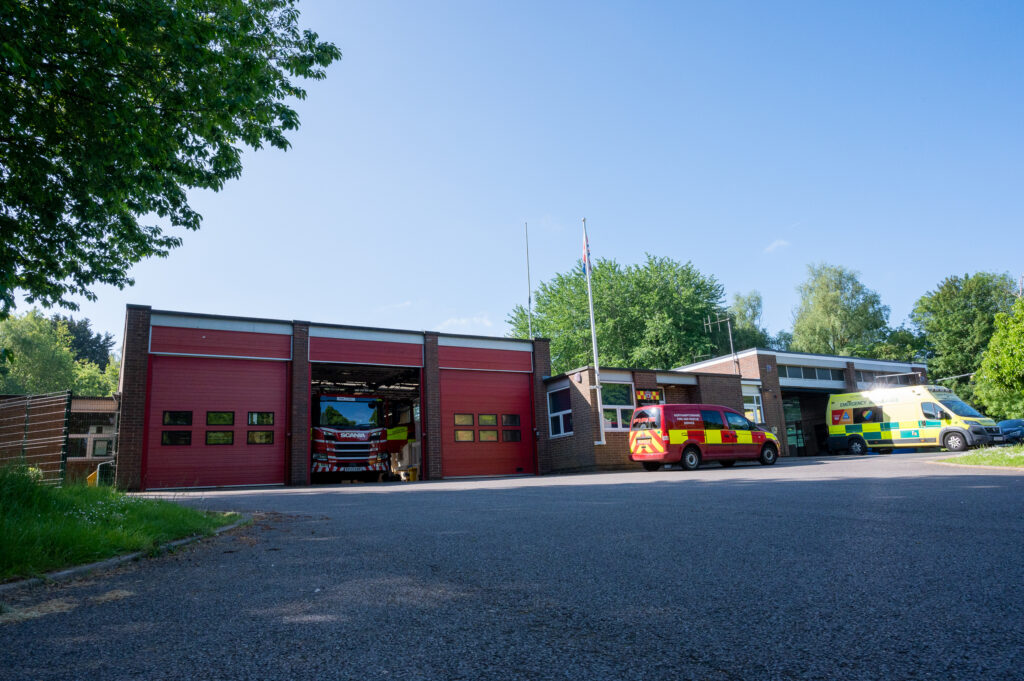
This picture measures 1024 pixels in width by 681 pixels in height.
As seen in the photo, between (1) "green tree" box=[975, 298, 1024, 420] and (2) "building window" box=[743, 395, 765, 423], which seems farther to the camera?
(2) "building window" box=[743, 395, 765, 423]

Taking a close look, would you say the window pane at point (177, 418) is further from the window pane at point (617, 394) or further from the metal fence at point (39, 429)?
the window pane at point (617, 394)

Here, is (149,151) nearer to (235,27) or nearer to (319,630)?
(235,27)

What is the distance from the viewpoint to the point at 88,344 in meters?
65.7

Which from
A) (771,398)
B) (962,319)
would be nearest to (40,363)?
(771,398)

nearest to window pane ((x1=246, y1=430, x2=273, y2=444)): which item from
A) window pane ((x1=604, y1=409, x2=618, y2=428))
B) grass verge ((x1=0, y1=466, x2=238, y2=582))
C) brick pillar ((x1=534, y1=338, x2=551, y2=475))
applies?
brick pillar ((x1=534, y1=338, x2=551, y2=475))

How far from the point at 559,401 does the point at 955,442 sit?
15.1 m

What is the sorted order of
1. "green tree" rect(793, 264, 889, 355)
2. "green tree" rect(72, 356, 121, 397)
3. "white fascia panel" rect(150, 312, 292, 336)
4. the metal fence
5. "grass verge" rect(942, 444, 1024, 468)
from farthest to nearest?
1. "green tree" rect(72, 356, 121, 397)
2. "green tree" rect(793, 264, 889, 355)
3. "white fascia panel" rect(150, 312, 292, 336)
4. "grass verge" rect(942, 444, 1024, 468)
5. the metal fence

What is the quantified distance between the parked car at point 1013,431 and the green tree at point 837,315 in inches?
893

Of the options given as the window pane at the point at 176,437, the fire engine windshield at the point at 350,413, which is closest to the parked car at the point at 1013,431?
the fire engine windshield at the point at 350,413

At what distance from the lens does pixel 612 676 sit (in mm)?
2482

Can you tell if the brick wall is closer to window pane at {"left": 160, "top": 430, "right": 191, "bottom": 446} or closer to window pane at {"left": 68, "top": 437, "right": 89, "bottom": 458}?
window pane at {"left": 160, "top": 430, "right": 191, "bottom": 446}

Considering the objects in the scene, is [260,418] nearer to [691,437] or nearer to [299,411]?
[299,411]

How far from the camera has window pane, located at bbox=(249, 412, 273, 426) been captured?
20.6 m

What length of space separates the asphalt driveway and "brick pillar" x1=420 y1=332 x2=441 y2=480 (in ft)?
53.4
